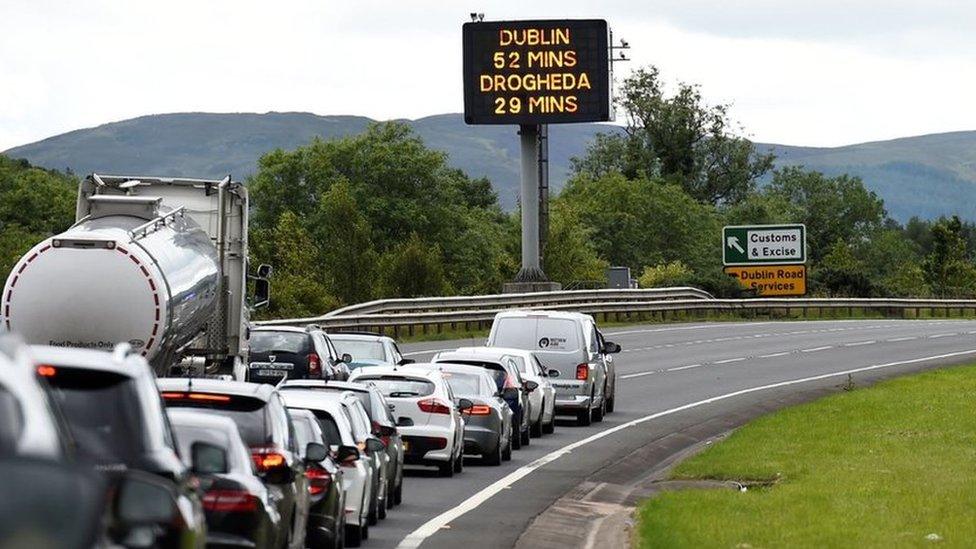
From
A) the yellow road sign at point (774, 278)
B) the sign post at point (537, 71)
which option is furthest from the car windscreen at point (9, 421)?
the yellow road sign at point (774, 278)

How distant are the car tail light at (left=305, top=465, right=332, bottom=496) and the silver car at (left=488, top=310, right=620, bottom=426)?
21590 mm

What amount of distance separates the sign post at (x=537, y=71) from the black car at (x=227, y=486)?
53.8m

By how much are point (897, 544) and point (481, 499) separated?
26.5 ft

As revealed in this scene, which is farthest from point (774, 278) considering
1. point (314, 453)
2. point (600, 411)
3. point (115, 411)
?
point (115, 411)

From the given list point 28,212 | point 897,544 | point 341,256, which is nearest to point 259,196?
point 28,212

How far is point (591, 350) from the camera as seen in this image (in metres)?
39.4

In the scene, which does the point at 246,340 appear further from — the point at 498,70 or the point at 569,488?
the point at 498,70

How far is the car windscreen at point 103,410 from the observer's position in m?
9.70

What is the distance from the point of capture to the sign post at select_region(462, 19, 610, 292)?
220ft

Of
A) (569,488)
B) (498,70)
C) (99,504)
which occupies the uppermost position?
(498,70)

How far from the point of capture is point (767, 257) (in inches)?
3127

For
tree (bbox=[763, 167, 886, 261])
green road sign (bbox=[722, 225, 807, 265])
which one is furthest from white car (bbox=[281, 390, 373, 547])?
tree (bbox=[763, 167, 886, 261])

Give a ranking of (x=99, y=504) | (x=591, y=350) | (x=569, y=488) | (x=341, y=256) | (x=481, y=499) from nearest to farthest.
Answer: (x=99, y=504) → (x=481, y=499) → (x=569, y=488) → (x=591, y=350) → (x=341, y=256)

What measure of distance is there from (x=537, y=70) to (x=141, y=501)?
60.1 metres
